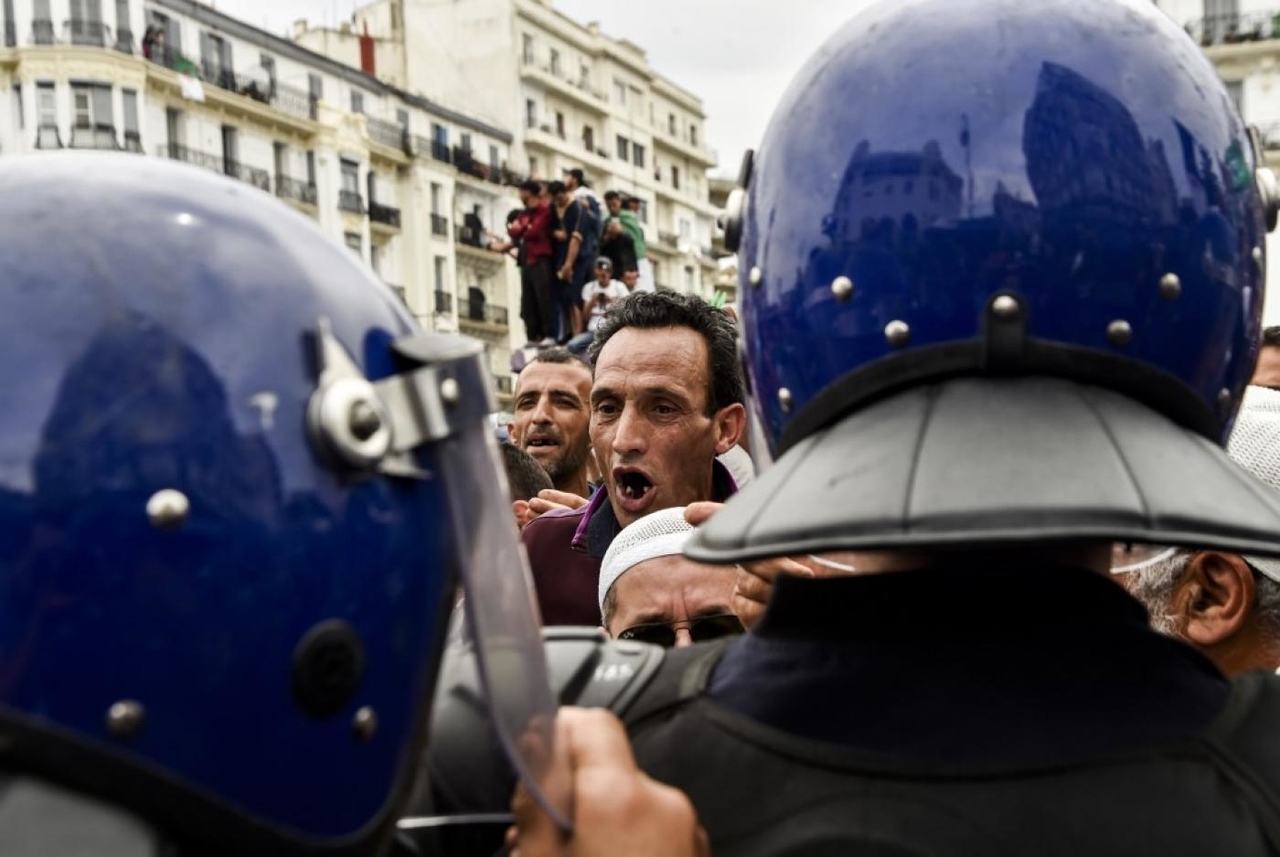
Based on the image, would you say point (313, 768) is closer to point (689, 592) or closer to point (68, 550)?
point (68, 550)

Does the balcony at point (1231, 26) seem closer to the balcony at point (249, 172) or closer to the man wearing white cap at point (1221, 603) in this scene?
the balcony at point (249, 172)

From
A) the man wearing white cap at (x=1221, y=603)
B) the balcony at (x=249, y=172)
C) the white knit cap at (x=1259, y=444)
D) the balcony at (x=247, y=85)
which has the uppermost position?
the balcony at (x=247, y=85)

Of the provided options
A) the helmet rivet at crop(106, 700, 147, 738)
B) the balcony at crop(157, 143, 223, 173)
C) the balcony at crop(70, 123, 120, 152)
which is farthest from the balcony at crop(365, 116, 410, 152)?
the helmet rivet at crop(106, 700, 147, 738)

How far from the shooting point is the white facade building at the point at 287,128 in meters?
41.6

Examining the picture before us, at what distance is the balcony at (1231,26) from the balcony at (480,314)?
25.8m

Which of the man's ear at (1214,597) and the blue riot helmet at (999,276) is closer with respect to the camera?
the blue riot helmet at (999,276)

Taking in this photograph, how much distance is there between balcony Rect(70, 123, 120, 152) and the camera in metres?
40.3

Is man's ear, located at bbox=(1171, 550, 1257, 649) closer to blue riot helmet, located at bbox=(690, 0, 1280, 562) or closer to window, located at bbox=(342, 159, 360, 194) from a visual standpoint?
blue riot helmet, located at bbox=(690, 0, 1280, 562)

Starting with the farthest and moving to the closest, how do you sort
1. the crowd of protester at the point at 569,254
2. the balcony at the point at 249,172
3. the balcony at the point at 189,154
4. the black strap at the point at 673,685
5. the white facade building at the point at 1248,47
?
the balcony at the point at 249,172 < the balcony at the point at 189,154 < the white facade building at the point at 1248,47 < the crowd of protester at the point at 569,254 < the black strap at the point at 673,685

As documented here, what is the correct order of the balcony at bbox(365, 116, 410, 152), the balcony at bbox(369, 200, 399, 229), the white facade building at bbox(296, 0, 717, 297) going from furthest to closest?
the white facade building at bbox(296, 0, 717, 297)
the balcony at bbox(365, 116, 410, 152)
the balcony at bbox(369, 200, 399, 229)

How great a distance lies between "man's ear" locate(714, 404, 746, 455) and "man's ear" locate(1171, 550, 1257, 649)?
2.10 meters

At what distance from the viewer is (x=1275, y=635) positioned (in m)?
2.60

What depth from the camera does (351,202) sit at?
49.9 m

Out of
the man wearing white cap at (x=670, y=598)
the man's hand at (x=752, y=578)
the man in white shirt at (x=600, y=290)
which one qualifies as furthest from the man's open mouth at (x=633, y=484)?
the man in white shirt at (x=600, y=290)
